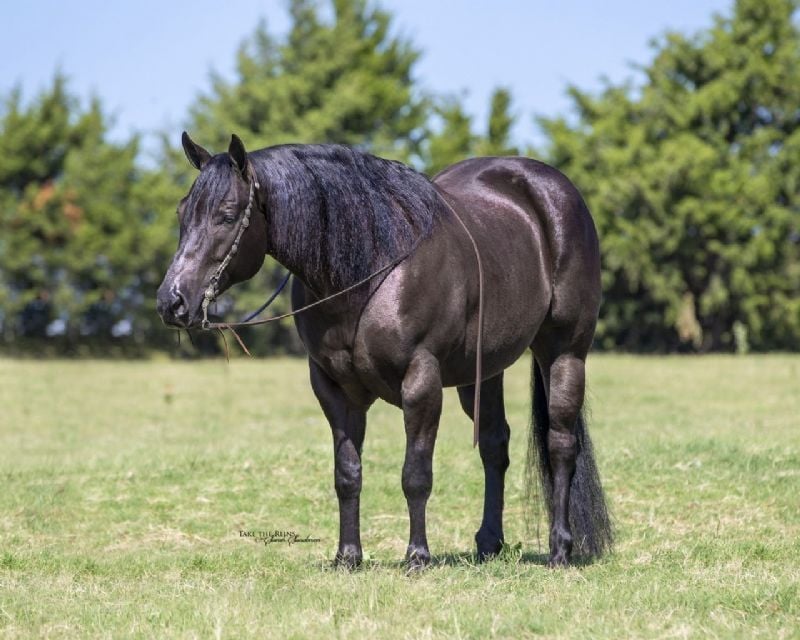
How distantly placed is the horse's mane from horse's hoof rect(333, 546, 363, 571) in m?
1.54

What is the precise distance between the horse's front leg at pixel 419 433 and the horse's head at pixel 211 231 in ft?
3.36

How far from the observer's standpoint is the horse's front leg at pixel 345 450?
20.6 feet

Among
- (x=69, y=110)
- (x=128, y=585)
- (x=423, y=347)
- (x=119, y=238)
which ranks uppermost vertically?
(x=69, y=110)

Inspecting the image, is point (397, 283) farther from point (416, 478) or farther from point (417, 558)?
point (417, 558)

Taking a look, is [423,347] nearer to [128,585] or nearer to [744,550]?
[128,585]

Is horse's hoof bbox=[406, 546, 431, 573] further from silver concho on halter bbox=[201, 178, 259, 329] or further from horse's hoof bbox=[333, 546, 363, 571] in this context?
silver concho on halter bbox=[201, 178, 259, 329]

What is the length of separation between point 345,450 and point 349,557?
0.62 m

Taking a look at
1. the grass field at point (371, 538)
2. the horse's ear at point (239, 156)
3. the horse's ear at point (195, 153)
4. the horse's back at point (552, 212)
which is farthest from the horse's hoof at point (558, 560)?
the horse's ear at point (195, 153)

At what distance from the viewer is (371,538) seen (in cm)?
841

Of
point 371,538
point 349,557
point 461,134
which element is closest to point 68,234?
point 461,134

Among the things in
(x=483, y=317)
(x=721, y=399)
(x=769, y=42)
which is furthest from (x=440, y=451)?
(x=769, y=42)

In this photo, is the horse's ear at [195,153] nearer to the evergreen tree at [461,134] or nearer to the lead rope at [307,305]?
the lead rope at [307,305]

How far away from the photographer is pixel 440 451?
35.5 feet

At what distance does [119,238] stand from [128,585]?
30236 millimetres
